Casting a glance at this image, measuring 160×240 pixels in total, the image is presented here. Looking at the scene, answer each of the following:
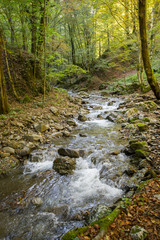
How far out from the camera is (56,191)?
3.80m

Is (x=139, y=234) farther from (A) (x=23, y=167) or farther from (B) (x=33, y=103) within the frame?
(B) (x=33, y=103)

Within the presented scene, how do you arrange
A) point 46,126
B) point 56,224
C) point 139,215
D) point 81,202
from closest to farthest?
point 139,215 < point 56,224 < point 81,202 < point 46,126

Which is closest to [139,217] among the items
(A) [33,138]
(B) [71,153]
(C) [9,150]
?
(B) [71,153]

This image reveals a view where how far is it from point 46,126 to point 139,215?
6.03 meters

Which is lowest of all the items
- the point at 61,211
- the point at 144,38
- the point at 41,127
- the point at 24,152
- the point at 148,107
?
the point at 61,211

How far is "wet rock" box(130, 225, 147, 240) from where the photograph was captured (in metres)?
1.87

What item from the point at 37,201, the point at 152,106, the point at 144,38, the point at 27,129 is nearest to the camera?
the point at 37,201

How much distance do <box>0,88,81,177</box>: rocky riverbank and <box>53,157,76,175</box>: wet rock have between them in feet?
4.63

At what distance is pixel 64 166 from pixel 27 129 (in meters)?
3.27

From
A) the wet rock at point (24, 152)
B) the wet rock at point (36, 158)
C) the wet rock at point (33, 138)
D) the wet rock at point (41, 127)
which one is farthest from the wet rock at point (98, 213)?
the wet rock at point (41, 127)

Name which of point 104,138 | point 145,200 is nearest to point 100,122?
point 104,138

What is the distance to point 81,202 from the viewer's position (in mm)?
3395

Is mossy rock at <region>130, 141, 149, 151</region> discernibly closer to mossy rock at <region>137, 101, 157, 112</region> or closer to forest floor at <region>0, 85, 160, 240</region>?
forest floor at <region>0, 85, 160, 240</region>

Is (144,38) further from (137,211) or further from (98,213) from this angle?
(98,213)
